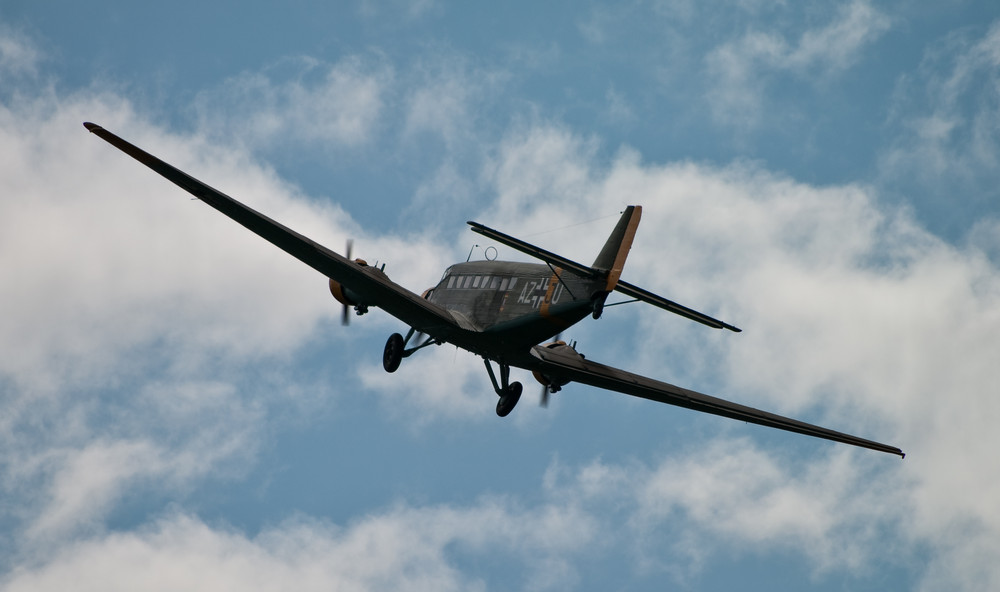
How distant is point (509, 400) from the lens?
52.0 metres

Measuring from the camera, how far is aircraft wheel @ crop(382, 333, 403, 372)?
51.5 m

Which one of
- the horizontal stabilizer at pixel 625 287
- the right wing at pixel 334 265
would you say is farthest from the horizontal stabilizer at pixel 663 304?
the right wing at pixel 334 265

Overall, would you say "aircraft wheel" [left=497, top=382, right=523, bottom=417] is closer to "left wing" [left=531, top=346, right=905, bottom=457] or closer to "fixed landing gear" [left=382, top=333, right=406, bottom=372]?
"left wing" [left=531, top=346, right=905, bottom=457]

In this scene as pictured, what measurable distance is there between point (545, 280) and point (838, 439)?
631 inches

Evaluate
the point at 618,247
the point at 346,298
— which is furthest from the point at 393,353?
the point at 618,247

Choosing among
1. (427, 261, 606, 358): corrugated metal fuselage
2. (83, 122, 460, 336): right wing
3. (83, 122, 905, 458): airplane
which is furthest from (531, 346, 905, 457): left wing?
(83, 122, 460, 336): right wing

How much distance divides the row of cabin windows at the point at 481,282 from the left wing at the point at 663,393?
3.64 m

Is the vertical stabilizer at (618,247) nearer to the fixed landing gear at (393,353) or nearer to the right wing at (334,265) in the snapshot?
the right wing at (334,265)

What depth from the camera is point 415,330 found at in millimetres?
51562

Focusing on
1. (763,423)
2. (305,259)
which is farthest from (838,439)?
(305,259)

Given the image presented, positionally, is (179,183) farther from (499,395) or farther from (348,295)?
(499,395)

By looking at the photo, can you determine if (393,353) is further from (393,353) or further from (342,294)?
(342,294)

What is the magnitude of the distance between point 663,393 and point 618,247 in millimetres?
11289

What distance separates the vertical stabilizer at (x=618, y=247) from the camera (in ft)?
147
